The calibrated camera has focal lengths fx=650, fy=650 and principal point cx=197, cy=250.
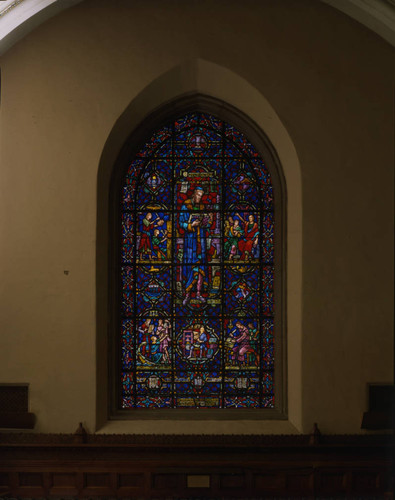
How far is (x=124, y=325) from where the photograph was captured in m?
6.05

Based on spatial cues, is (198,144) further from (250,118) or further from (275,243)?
(275,243)

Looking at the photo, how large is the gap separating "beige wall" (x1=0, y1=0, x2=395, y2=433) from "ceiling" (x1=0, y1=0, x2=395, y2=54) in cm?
15

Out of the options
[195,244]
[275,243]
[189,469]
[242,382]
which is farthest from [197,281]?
[189,469]

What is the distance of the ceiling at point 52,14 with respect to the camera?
16.4ft

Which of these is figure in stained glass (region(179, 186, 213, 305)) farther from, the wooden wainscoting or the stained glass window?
the wooden wainscoting

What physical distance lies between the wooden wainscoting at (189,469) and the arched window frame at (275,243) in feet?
1.28

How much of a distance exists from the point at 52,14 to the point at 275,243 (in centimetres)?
279

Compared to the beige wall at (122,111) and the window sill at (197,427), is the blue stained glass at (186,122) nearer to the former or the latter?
the beige wall at (122,111)

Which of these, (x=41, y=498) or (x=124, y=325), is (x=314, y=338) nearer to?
(x=124, y=325)

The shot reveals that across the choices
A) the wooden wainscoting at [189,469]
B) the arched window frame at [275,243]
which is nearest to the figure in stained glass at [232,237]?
the arched window frame at [275,243]

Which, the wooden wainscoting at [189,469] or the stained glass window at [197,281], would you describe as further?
the stained glass window at [197,281]

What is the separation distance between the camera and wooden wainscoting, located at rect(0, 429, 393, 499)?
5.46m

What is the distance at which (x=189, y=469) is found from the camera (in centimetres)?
550

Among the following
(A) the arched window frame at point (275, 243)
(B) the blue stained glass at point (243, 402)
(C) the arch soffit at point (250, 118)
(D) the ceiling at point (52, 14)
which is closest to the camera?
(D) the ceiling at point (52, 14)
